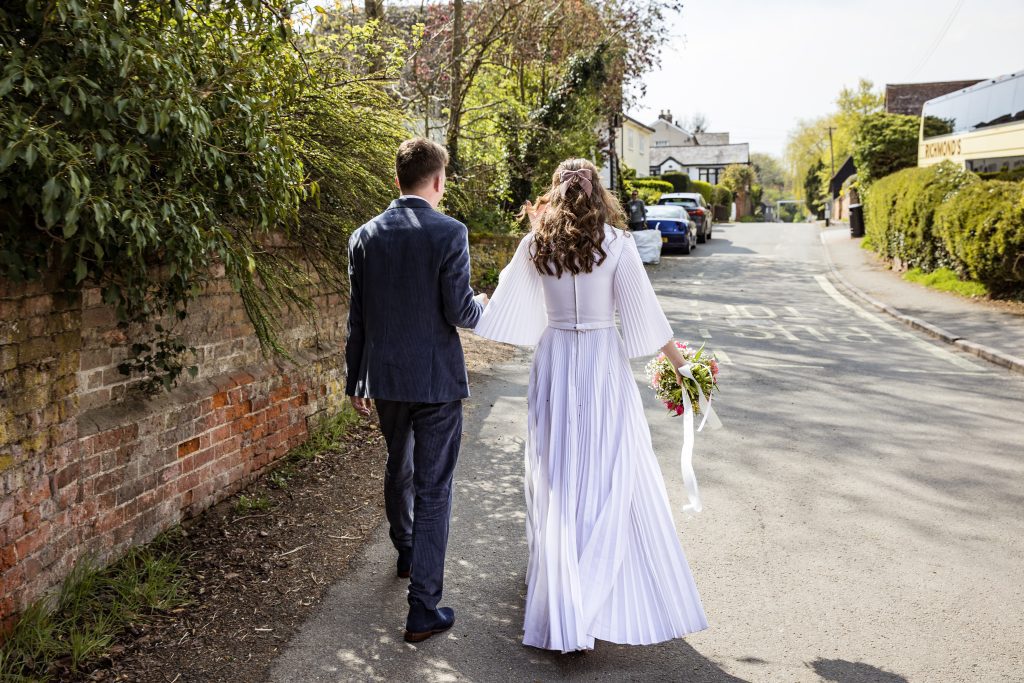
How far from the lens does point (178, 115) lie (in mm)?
Result: 3559

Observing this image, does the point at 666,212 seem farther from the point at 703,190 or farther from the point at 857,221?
the point at 703,190

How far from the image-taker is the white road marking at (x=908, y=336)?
416 inches

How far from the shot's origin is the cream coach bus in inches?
806

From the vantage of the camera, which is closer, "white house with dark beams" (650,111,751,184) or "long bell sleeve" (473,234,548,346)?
"long bell sleeve" (473,234,548,346)

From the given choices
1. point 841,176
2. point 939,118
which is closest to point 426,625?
point 939,118

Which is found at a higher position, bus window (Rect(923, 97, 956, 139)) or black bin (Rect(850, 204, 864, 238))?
bus window (Rect(923, 97, 956, 139))

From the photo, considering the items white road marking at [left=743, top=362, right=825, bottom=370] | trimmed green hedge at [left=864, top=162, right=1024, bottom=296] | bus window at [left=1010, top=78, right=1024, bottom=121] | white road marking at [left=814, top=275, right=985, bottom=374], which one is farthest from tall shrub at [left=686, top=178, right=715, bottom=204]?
white road marking at [left=743, top=362, right=825, bottom=370]

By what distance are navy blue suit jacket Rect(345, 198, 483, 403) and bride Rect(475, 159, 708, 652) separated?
0.26m

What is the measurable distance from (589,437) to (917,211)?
679 inches

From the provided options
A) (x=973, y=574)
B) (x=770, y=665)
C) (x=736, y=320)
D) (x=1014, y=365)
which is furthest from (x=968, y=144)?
(x=770, y=665)

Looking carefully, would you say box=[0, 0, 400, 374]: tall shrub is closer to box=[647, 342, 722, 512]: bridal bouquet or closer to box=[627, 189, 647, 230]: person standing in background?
box=[647, 342, 722, 512]: bridal bouquet

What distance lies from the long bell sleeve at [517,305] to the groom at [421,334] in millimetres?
164

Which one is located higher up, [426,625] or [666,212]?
[666,212]

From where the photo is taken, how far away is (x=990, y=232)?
1425cm
